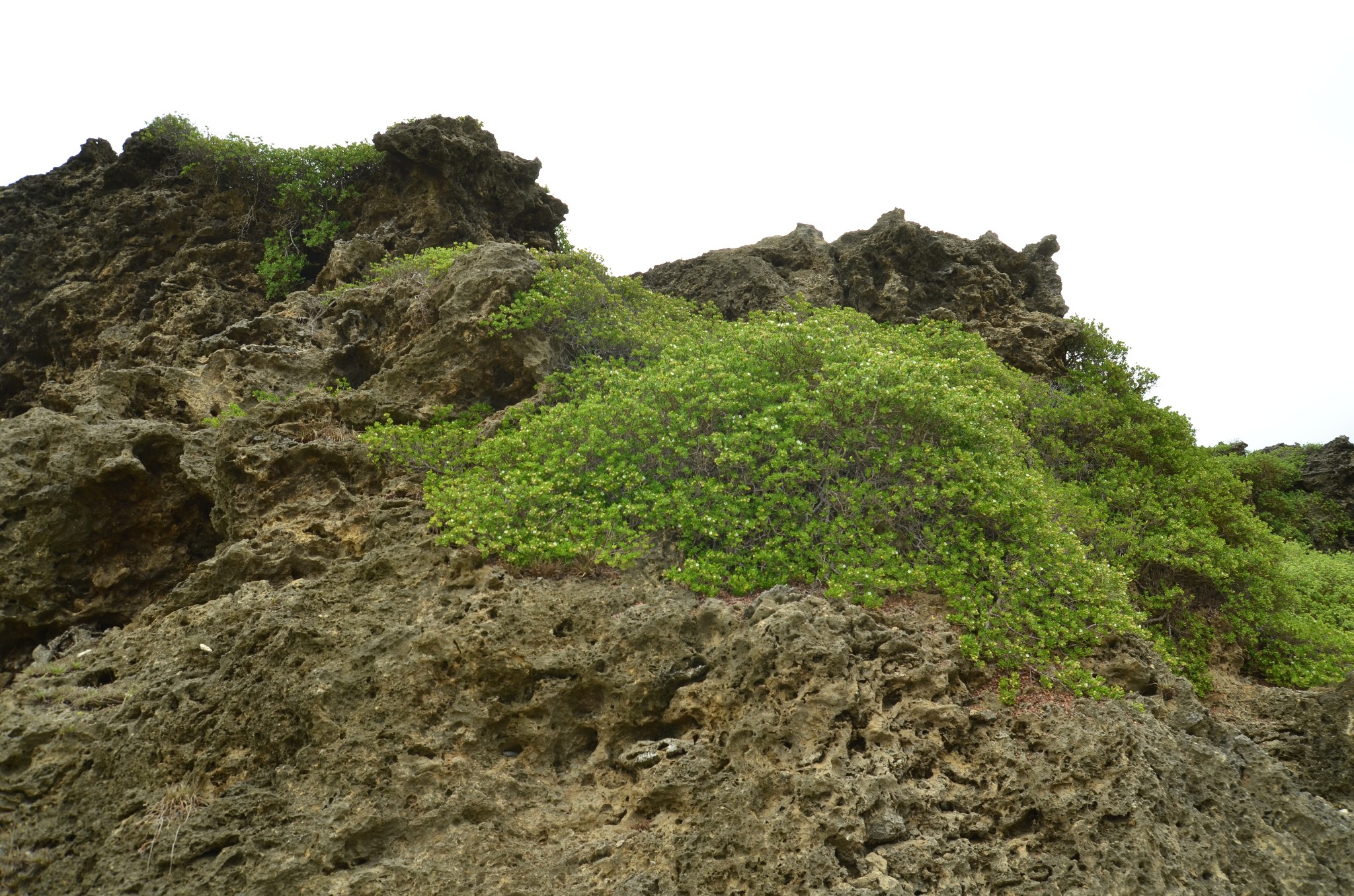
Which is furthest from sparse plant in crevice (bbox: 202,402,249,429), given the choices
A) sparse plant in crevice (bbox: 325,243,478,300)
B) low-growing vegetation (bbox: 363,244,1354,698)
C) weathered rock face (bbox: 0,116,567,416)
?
weathered rock face (bbox: 0,116,567,416)

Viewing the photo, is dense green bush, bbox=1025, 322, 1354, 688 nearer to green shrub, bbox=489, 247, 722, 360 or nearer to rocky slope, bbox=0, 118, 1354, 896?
rocky slope, bbox=0, 118, 1354, 896

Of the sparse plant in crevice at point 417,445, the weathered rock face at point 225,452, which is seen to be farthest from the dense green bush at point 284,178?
the sparse plant in crevice at point 417,445

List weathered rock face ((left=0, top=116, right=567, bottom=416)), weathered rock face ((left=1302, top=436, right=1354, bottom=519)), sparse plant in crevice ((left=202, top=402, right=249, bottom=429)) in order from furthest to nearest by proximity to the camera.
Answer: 1. weathered rock face ((left=1302, top=436, right=1354, bottom=519))
2. weathered rock face ((left=0, top=116, right=567, bottom=416))
3. sparse plant in crevice ((left=202, top=402, right=249, bottom=429))

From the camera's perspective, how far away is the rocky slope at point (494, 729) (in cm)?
627

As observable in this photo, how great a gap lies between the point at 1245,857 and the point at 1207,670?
605 centimetres

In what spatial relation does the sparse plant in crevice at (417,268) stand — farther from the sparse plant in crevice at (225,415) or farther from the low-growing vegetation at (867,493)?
the sparse plant in crevice at (225,415)

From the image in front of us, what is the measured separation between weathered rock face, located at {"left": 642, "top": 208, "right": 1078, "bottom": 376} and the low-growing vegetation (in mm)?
3579

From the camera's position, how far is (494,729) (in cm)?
758

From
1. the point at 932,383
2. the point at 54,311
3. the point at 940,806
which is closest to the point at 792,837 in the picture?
the point at 940,806

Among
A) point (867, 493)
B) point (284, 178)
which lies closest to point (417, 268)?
point (284, 178)

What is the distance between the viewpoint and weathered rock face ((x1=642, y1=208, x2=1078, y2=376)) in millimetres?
18322

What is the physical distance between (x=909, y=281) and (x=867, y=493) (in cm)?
1133

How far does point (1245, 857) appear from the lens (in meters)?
→ 6.52

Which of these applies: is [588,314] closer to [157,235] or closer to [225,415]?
[225,415]
